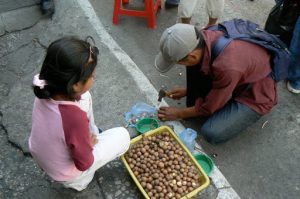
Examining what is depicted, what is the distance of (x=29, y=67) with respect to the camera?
3.75 metres

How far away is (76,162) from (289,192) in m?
1.81

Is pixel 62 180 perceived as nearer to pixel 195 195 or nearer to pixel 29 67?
pixel 195 195

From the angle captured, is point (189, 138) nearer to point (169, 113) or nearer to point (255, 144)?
point (169, 113)

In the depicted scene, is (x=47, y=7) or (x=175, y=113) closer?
(x=175, y=113)

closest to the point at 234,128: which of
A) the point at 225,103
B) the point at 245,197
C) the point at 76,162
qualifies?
the point at 225,103

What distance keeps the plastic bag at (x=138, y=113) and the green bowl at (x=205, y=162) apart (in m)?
0.59

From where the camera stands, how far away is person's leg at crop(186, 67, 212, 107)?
300 cm

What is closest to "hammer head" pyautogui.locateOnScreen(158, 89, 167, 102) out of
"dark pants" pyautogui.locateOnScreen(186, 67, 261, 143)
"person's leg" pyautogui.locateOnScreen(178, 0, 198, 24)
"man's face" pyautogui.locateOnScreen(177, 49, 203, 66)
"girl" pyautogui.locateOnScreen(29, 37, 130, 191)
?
"dark pants" pyautogui.locateOnScreen(186, 67, 261, 143)

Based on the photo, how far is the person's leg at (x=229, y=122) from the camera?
9.98ft

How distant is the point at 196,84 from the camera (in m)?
3.12

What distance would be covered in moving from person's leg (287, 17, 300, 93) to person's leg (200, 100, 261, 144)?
0.78m

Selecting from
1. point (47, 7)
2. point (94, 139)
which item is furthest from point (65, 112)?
point (47, 7)

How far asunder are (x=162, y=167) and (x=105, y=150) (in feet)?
1.72

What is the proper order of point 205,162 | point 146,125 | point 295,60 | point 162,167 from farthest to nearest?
point 295,60, point 146,125, point 205,162, point 162,167
